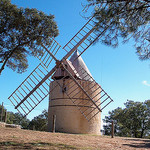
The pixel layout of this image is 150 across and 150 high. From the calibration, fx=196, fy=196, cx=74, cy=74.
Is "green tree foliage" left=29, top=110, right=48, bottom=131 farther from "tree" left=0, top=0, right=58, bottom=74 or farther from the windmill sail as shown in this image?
"tree" left=0, top=0, right=58, bottom=74

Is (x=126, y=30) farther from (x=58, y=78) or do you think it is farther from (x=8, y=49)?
(x=58, y=78)

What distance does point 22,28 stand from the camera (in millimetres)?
8703

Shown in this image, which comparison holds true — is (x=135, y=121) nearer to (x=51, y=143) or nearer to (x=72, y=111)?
(x=72, y=111)

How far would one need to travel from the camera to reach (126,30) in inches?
258

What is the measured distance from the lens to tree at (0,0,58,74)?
8.34 m

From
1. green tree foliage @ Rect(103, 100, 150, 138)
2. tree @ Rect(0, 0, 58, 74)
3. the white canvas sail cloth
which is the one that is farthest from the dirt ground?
green tree foliage @ Rect(103, 100, 150, 138)

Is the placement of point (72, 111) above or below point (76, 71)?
below

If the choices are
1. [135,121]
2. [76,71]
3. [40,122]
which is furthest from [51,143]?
[40,122]

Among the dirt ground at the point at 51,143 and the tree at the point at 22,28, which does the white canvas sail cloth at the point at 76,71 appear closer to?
the tree at the point at 22,28

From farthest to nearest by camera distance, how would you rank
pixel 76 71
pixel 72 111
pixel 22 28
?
pixel 76 71 < pixel 72 111 < pixel 22 28

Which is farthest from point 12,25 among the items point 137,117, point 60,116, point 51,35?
point 137,117

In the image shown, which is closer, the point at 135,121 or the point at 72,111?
the point at 72,111

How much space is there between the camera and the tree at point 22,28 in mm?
8344

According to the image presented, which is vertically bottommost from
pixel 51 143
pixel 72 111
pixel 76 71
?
pixel 51 143
